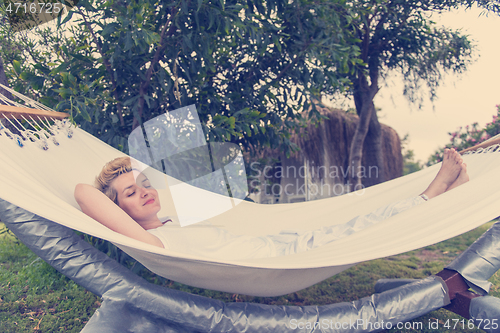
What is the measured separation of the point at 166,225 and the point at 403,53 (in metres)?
3.93

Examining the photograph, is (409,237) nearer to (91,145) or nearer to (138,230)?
(138,230)

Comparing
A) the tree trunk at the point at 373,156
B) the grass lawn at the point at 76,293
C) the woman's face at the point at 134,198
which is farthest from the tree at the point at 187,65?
the tree trunk at the point at 373,156

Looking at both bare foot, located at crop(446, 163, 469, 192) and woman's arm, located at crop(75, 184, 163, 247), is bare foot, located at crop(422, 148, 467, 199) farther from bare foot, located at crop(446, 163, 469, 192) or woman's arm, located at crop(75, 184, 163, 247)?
woman's arm, located at crop(75, 184, 163, 247)

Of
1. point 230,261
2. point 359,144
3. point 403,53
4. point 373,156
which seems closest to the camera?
point 230,261

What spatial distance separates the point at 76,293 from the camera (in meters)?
2.06

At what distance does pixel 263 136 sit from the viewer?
2.17 metres

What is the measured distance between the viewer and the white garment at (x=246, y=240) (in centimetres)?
138

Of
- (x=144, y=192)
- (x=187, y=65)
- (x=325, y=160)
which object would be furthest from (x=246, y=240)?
(x=325, y=160)

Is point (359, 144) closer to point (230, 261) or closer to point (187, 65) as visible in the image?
point (187, 65)

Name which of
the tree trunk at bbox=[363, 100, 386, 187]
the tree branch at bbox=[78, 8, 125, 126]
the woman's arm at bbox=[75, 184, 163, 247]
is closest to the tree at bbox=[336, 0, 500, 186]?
the tree trunk at bbox=[363, 100, 386, 187]

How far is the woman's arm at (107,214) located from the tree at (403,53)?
3267mm

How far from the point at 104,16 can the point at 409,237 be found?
1.80 metres

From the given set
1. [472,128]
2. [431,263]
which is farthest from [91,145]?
[472,128]

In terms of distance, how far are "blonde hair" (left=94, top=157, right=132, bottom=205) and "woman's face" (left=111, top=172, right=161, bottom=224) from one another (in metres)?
0.02
